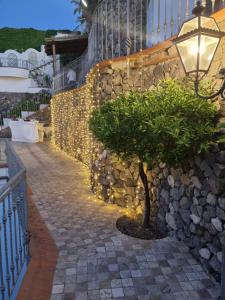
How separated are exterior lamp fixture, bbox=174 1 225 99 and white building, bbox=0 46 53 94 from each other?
717 inches

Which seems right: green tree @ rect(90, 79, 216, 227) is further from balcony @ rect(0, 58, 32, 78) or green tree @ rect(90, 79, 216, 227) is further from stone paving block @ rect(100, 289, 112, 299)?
balcony @ rect(0, 58, 32, 78)

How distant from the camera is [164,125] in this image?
2848 millimetres

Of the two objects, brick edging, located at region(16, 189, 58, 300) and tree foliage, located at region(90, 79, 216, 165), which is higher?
tree foliage, located at region(90, 79, 216, 165)

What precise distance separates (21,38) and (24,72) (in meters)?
5.03

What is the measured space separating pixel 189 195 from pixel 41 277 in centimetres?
187

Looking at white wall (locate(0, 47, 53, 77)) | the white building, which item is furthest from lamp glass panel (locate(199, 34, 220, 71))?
white wall (locate(0, 47, 53, 77))

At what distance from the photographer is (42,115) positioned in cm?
1667

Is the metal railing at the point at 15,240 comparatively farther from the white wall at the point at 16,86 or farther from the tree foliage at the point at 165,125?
the white wall at the point at 16,86

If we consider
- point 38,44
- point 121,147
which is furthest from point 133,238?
point 38,44

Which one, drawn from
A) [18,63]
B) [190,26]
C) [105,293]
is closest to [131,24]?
[190,26]

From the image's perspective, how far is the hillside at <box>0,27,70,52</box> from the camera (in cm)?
2309

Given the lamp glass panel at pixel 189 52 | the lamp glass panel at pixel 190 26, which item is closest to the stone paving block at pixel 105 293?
the lamp glass panel at pixel 189 52

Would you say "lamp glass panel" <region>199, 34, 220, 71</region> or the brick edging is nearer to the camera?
"lamp glass panel" <region>199, 34, 220, 71</region>

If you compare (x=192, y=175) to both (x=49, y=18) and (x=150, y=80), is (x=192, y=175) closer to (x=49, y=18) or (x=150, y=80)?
(x=150, y=80)
